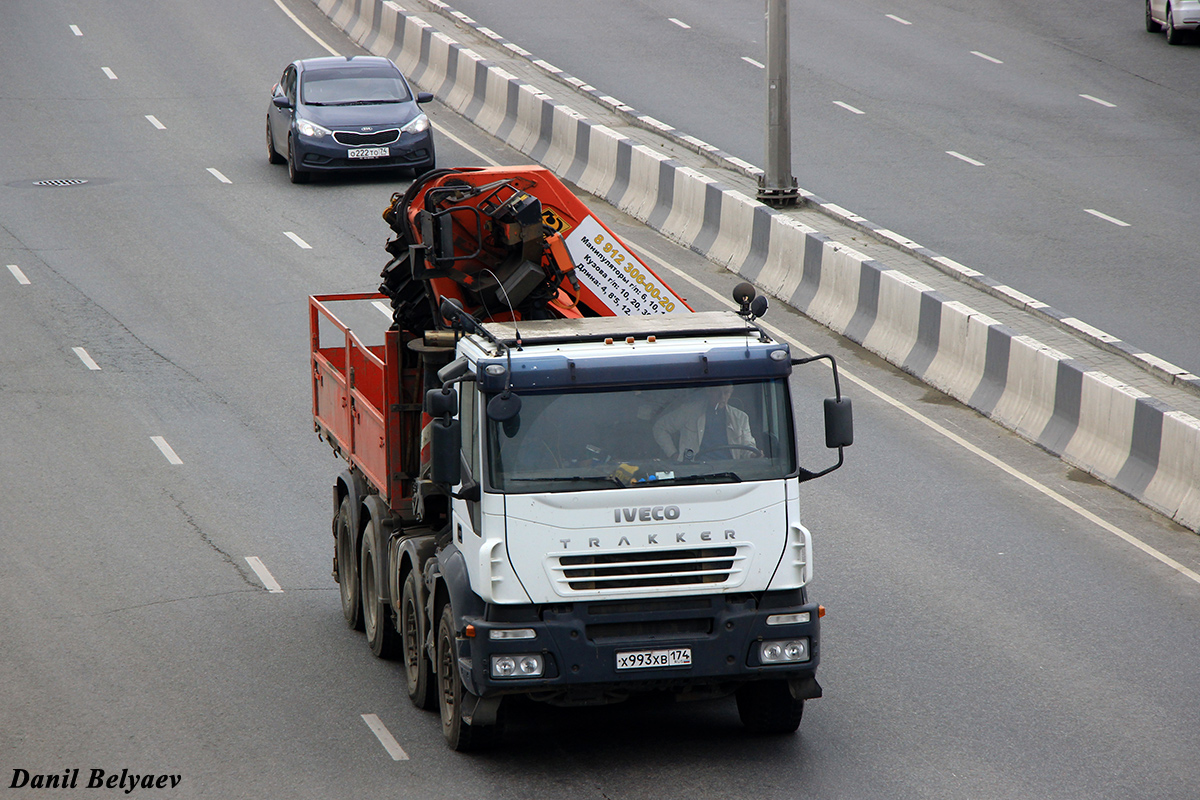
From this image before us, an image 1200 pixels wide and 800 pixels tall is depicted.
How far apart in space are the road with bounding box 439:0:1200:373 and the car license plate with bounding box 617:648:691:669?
9249 millimetres

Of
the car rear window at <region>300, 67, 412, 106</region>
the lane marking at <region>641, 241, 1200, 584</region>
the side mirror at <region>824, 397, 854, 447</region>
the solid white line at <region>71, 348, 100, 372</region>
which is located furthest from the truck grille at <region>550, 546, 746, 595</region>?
the car rear window at <region>300, 67, 412, 106</region>

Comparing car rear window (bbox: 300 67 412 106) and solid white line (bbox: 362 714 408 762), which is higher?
car rear window (bbox: 300 67 412 106)

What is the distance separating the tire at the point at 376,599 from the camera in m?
10.6

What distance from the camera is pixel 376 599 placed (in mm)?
10758

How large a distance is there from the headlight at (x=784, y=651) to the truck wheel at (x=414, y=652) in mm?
2143

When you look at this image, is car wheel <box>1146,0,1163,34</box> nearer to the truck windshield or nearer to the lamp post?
the lamp post

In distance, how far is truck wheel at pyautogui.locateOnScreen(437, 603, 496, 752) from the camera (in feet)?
29.2

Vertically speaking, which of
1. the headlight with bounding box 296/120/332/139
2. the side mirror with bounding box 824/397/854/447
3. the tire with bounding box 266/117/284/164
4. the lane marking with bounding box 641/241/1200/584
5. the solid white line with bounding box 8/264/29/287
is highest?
the side mirror with bounding box 824/397/854/447

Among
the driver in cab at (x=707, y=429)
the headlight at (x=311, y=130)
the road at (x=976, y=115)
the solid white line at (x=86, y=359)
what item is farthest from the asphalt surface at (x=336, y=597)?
the road at (x=976, y=115)

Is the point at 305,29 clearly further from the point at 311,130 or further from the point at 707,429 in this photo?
the point at 707,429

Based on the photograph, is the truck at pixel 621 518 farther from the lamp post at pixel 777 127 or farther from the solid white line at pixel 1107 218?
the solid white line at pixel 1107 218

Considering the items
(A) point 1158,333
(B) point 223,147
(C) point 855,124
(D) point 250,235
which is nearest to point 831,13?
(C) point 855,124

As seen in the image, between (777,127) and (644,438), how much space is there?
13.6m

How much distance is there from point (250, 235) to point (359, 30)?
1415 cm
